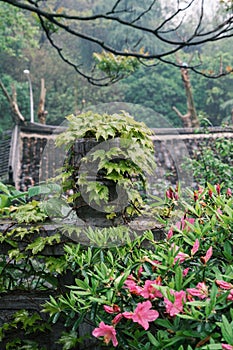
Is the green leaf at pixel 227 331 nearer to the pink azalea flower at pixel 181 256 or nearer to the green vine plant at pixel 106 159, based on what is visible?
the pink azalea flower at pixel 181 256

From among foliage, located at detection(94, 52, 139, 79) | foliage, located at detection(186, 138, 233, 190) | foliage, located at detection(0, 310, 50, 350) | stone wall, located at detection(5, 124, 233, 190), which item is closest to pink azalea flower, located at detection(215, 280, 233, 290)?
foliage, located at detection(0, 310, 50, 350)

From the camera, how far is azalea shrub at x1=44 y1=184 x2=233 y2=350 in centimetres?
65

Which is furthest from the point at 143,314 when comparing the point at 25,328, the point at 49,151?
the point at 49,151

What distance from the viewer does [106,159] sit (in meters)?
1.13

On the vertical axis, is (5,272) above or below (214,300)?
below

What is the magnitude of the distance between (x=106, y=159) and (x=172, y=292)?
1.71 ft

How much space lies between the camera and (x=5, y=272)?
1307 mm

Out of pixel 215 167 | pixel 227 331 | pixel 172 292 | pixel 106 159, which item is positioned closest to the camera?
pixel 227 331

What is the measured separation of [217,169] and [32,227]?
188cm

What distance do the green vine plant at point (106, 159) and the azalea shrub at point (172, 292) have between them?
0.22 m

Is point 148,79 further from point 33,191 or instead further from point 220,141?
point 33,191

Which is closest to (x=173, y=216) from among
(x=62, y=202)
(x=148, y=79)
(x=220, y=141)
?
(x=62, y=202)

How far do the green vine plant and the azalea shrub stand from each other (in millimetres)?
220

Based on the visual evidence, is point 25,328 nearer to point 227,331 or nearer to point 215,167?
point 227,331
